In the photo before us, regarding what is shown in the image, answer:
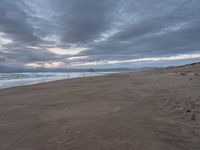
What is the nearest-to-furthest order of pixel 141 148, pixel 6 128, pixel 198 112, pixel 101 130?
pixel 141 148 → pixel 101 130 → pixel 6 128 → pixel 198 112

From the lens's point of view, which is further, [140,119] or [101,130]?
[140,119]

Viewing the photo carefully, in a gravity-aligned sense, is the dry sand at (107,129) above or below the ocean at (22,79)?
below

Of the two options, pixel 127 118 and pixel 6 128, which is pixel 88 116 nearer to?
pixel 127 118

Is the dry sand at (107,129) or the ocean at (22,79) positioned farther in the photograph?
the ocean at (22,79)

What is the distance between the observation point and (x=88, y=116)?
4.94 metres

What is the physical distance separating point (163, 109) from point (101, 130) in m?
2.62

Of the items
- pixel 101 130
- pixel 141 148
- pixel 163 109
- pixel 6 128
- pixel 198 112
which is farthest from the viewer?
pixel 163 109

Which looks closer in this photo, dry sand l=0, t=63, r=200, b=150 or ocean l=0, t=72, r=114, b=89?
dry sand l=0, t=63, r=200, b=150

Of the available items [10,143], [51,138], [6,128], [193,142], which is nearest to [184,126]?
[193,142]

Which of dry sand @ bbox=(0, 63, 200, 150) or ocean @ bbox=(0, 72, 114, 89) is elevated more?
ocean @ bbox=(0, 72, 114, 89)

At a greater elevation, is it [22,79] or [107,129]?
[22,79]

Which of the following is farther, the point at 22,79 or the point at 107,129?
the point at 22,79

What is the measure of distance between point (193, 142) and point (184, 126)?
79cm

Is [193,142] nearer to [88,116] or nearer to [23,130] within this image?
[88,116]
